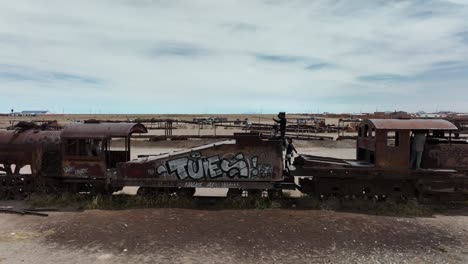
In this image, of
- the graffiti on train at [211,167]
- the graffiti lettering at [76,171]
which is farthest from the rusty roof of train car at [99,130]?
the graffiti on train at [211,167]

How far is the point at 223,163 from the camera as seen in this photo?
1248cm

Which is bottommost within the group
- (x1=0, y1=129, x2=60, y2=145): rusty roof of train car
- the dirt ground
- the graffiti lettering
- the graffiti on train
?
the dirt ground

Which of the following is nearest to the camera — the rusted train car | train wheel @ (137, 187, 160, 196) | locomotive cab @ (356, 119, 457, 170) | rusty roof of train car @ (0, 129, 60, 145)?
the rusted train car

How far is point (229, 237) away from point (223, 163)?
11.3 ft

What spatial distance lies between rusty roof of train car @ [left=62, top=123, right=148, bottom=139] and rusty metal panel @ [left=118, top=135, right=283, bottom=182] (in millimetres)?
1317

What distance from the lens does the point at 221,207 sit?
12.2 metres

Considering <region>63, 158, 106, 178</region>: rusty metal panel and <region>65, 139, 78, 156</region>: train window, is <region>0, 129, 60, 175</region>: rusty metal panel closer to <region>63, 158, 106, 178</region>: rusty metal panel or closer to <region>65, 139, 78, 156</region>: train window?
<region>65, 139, 78, 156</region>: train window

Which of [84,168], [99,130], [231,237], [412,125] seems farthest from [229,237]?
[412,125]

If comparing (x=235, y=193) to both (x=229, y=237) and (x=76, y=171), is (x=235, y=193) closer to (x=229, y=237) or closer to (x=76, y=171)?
(x=229, y=237)

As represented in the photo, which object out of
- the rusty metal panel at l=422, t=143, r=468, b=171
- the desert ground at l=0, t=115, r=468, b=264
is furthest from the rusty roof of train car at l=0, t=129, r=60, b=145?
the rusty metal panel at l=422, t=143, r=468, b=171

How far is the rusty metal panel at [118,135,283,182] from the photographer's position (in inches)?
488

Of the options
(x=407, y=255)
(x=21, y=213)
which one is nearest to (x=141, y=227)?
(x=21, y=213)

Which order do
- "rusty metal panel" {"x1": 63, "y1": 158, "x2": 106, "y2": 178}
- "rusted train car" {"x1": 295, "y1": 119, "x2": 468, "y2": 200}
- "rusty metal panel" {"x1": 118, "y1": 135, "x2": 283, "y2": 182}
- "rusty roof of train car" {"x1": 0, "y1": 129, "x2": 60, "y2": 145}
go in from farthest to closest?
"rusty roof of train car" {"x1": 0, "y1": 129, "x2": 60, "y2": 145} < "rusty metal panel" {"x1": 63, "y1": 158, "x2": 106, "y2": 178} < "rusty metal panel" {"x1": 118, "y1": 135, "x2": 283, "y2": 182} < "rusted train car" {"x1": 295, "y1": 119, "x2": 468, "y2": 200}

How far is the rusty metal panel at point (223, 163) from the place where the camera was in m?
12.4
